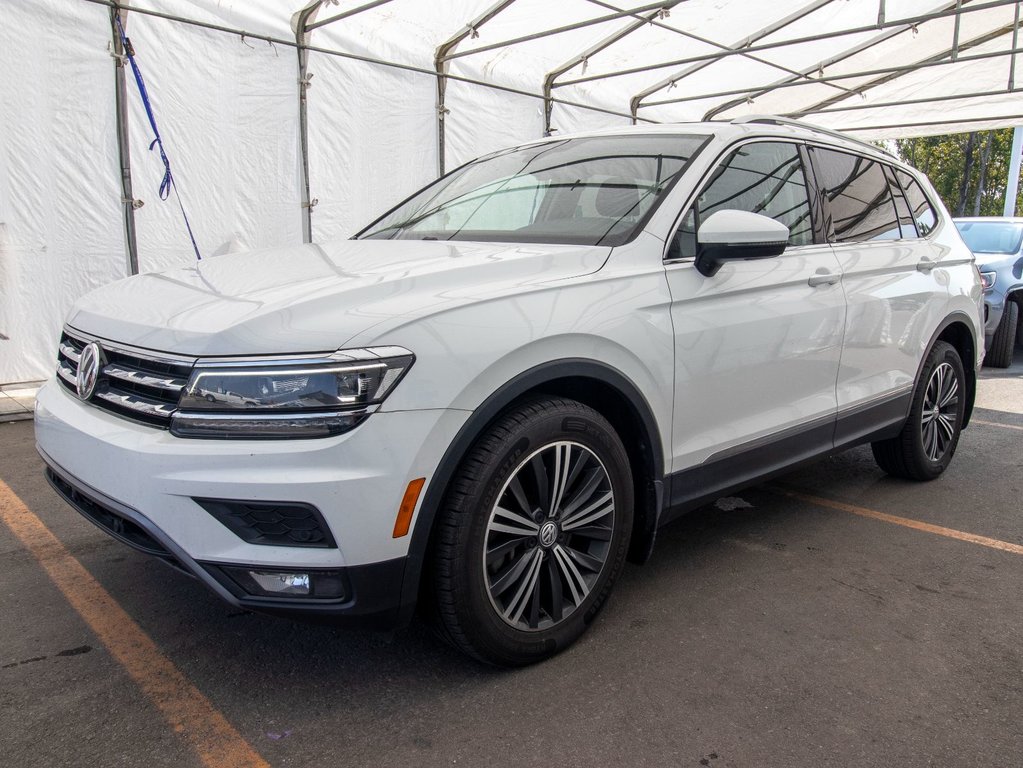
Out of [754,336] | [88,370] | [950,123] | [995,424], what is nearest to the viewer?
[88,370]

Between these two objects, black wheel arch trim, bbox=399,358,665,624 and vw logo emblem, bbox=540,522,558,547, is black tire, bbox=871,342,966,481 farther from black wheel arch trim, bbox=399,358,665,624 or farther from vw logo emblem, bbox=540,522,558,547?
vw logo emblem, bbox=540,522,558,547

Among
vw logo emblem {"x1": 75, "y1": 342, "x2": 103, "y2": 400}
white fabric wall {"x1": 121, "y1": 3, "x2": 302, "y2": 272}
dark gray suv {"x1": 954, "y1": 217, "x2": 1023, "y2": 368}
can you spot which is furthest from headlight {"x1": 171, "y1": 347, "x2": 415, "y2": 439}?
dark gray suv {"x1": 954, "y1": 217, "x2": 1023, "y2": 368}

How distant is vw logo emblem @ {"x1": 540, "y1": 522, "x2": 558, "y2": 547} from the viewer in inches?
95.4

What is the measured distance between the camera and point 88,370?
2.38 metres

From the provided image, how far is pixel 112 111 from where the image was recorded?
6.74m

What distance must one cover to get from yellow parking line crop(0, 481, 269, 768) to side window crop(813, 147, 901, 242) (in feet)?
9.87

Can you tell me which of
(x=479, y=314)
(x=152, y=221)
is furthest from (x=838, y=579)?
(x=152, y=221)

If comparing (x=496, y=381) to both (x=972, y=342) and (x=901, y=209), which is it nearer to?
(x=901, y=209)

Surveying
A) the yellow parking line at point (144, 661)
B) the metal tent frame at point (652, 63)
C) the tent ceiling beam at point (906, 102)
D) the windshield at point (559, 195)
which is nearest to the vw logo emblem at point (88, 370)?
the yellow parking line at point (144, 661)

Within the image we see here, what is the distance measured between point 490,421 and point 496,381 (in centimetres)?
12

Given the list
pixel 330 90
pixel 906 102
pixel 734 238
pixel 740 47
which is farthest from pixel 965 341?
pixel 906 102

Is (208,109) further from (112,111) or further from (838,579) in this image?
(838,579)

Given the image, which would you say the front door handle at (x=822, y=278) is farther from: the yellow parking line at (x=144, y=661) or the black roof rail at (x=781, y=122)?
the yellow parking line at (x=144, y=661)

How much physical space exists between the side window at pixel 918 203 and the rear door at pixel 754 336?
1.08 metres
